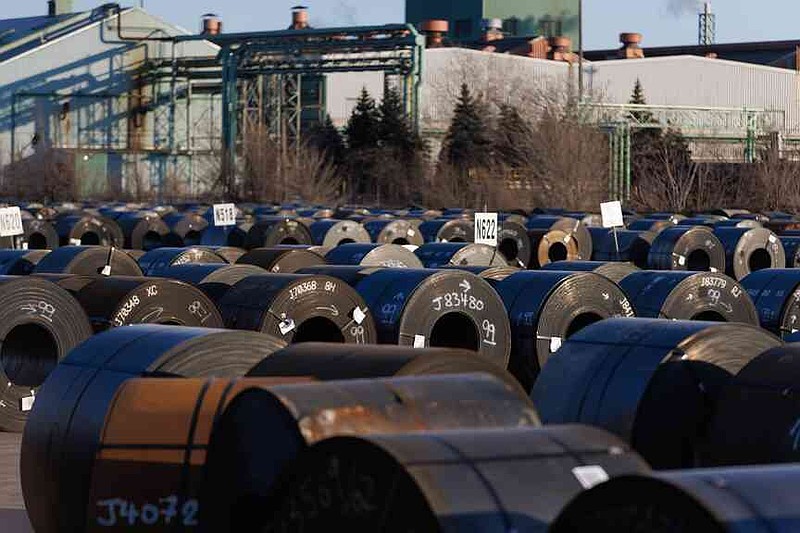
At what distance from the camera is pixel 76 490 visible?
8.43 meters

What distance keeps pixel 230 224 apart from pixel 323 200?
101 ft

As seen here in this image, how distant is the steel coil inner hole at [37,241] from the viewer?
33.9 meters

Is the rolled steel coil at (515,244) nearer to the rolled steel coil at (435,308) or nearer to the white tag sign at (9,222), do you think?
the white tag sign at (9,222)

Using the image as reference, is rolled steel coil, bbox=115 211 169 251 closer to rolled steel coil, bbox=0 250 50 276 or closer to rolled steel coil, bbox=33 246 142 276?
rolled steel coil, bbox=0 250 50 276

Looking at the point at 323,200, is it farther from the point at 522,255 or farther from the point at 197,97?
the point at 522,255

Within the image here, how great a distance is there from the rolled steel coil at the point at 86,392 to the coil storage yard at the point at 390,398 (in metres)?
0.01

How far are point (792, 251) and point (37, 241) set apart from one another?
612 inches

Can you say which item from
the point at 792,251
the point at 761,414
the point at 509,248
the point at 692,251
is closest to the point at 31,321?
the point at 761,414

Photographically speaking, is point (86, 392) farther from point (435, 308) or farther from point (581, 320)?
point (581, 320)

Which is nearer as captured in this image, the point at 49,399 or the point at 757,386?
the point at 757,386

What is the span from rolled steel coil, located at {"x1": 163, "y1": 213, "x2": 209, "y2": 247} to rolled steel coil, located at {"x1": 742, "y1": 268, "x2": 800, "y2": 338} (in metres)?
21.1

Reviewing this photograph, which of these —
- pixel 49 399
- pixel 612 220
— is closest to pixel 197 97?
pixel 612 220

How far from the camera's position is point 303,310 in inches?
556

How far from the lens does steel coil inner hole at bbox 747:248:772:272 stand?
2575 centimetres
